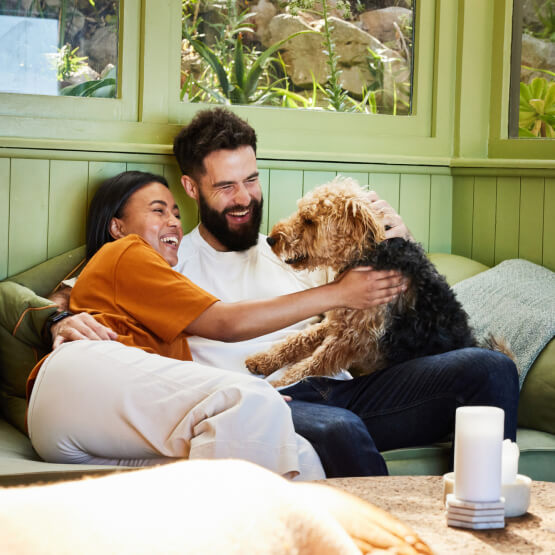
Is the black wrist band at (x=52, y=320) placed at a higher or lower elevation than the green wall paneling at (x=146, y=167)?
lower

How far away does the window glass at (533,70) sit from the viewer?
130 inches

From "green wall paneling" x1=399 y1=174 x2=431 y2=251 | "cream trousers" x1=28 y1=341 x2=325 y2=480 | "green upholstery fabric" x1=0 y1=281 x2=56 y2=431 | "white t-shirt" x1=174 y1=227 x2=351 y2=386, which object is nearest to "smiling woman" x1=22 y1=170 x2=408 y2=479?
"cream trousers" x1=28 y1=341 x2=325 y2=480

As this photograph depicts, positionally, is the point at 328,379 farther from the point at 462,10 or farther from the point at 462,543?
the point at 462,10

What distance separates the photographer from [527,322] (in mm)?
2535

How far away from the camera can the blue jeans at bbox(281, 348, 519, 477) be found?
7.09 ft

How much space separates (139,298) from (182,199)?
37.3 inches

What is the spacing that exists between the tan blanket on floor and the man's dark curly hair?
2394 millimetres

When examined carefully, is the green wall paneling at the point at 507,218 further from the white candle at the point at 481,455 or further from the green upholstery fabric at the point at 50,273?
the white candle at the point at 481,455

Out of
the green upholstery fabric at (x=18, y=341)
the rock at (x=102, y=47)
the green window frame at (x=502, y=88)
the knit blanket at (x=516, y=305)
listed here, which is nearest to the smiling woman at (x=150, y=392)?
the green upholstery fabric at (x=18, y=341)

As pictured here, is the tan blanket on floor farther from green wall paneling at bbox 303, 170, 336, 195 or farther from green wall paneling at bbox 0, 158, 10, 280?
green wall paneling at bbox 303, 170, 336, 195

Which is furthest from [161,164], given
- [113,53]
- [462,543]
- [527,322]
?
[462,543]

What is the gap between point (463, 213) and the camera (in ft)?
11.5

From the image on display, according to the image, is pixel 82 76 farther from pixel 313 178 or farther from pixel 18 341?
pixel 18 341

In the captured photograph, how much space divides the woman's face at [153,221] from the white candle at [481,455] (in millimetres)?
1531
